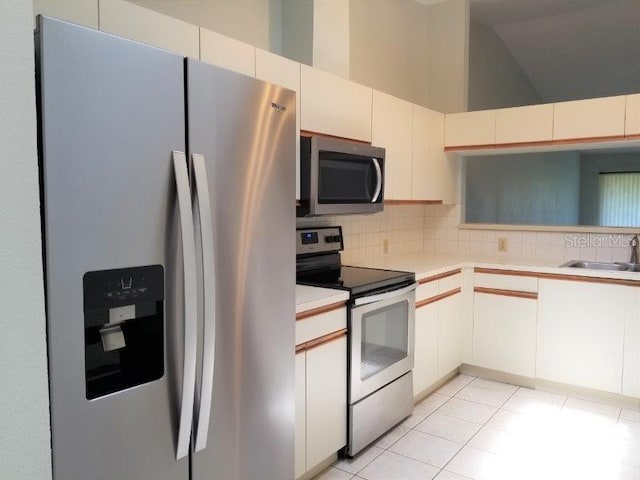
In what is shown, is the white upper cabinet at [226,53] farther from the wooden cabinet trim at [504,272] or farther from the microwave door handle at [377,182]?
the wooden cabinet trim at [504,272]

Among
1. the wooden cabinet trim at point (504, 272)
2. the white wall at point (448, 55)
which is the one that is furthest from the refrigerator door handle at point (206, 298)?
the white wall at point (448, 55)

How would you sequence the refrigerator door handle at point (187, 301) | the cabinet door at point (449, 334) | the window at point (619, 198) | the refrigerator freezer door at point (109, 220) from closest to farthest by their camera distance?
the refrigerator freezer door at point (109, 220) < the refrigerator door handle at point (187, 301) < the cabinet door at point (449, 334) < the window at point (619, 198)

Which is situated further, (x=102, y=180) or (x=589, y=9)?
(x=589, y=9)

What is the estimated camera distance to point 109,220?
1089 mm

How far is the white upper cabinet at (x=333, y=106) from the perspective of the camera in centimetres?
242

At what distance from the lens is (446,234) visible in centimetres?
414

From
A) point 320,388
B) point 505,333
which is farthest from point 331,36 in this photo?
point 505,333

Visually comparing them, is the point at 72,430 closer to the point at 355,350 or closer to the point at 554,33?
the point at 355,350

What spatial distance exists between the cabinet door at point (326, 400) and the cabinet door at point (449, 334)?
1.14 m

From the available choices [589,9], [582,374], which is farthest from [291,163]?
[589,9]

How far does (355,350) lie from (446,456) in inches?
29.7

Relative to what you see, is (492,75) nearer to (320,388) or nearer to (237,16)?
(237,16)

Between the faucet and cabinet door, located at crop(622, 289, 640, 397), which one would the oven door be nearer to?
cabinet door, located at crop(622, 289, 640, 397)

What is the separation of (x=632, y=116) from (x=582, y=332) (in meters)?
1.42
